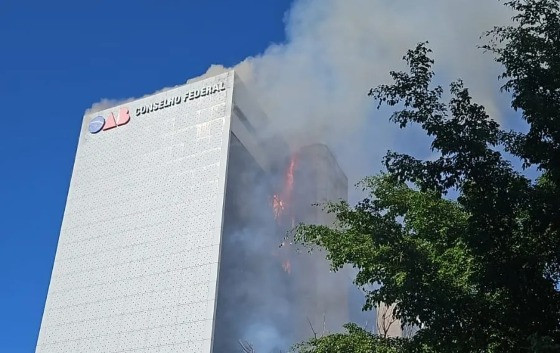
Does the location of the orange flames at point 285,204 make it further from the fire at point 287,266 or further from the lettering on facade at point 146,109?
the lettering on facade at point 146,109

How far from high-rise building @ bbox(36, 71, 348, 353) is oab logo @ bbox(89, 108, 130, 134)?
5.6 inches

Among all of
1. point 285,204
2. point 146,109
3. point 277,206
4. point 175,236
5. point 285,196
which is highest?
point 146,109

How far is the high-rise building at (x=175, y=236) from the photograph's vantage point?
174 ft

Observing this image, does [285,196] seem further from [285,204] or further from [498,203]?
[498,203]

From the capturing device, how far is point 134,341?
172ft

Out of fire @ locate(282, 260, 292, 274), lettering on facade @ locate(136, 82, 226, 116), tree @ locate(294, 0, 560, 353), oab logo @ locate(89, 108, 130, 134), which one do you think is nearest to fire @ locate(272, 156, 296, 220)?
fire @ locate(282, 260, 292, 274)

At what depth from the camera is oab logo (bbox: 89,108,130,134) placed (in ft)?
221

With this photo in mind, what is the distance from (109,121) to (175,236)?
63.8ft

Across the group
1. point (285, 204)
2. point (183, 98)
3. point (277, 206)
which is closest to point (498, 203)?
point (183, 98)

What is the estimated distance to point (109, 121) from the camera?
2689 inches

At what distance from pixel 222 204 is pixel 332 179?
34.0 meters

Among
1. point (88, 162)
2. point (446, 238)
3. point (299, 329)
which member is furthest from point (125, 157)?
point (446, 238)

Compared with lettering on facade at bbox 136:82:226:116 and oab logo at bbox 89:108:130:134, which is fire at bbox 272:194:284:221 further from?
oab logo at bbox 89:108:130:134

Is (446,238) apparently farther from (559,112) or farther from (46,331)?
(46,331)
